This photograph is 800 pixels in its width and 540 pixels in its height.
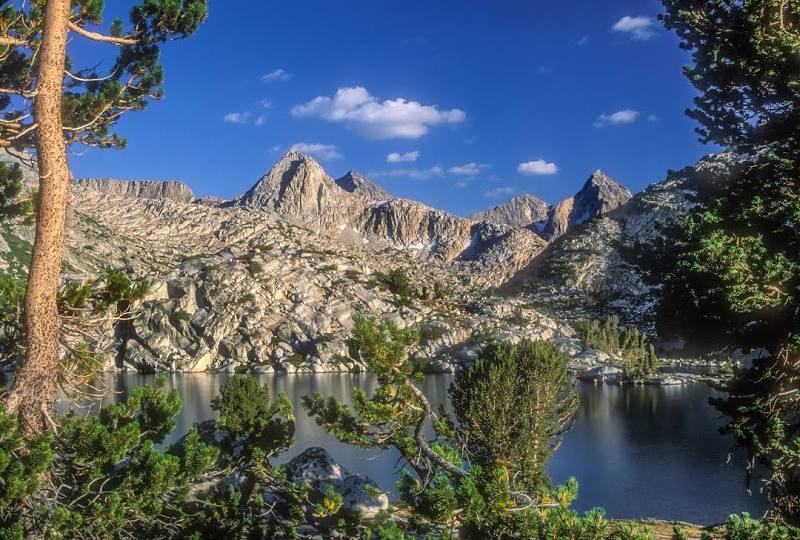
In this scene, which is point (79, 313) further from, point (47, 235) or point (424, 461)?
point (424, 461)

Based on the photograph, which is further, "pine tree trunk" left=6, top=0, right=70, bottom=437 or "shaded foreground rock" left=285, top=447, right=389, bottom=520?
"shaded foreground rock" left=285, top=447, right=389, bottom=520

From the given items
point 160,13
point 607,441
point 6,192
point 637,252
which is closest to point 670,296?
point 637,252

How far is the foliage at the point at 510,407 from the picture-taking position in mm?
20344

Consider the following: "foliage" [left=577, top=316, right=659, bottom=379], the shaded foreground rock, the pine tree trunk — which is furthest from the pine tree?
"foliage" [left=577, top=316, right=659, bottom=379]

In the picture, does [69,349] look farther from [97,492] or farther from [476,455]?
[476,455]

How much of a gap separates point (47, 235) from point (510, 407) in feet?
50.3

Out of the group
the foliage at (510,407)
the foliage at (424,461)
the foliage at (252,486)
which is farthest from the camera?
the foliage at (510,407)

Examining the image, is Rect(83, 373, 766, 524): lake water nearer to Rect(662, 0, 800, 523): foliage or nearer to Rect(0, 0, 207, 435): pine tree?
Rect(0, 0, 207, 435): pine tree

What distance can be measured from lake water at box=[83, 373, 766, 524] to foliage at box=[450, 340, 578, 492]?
3.76m

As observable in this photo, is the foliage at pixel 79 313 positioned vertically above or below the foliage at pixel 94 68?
below

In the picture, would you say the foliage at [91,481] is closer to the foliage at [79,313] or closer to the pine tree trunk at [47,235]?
the pine tree trunk at [47,235]

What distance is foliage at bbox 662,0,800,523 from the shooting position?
15461 mm

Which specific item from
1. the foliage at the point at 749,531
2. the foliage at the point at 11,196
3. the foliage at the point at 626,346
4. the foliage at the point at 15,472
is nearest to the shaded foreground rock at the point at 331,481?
the foliage at the point at 15,472

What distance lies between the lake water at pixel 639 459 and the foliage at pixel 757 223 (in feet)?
26.6
